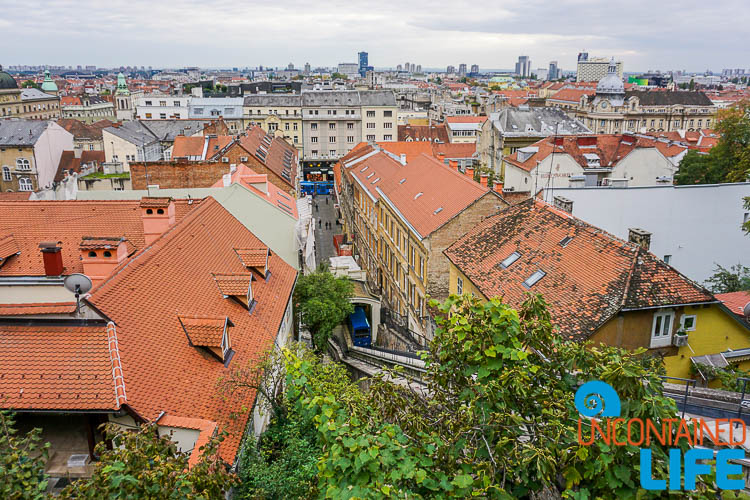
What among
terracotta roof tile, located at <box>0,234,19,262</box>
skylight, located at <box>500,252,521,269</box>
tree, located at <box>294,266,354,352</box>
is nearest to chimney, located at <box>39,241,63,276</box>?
terracotta roof tile, located at <box>0,234,19,262</box>

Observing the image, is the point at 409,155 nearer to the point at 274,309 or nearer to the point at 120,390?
the point at 274,309

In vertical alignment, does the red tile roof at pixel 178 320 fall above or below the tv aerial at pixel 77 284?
below

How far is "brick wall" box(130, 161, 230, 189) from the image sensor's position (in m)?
38.9

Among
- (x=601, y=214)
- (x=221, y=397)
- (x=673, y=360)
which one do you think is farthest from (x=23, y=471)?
(x=601, y=214)

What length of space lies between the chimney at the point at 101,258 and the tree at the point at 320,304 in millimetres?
10093

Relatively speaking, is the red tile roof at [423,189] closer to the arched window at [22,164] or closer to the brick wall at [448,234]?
the brick wall at [448,234]

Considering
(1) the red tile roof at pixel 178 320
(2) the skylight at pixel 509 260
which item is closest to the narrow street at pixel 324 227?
(2) the skylight at pixel 509 260

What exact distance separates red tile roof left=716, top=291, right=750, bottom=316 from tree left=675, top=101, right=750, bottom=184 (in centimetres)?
2413

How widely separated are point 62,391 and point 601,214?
2710cm

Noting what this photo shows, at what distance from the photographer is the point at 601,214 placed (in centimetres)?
3050

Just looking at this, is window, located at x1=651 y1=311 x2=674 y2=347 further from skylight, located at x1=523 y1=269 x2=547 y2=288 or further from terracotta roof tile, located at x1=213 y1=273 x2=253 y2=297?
terracotta roof tile, located at x1=213 y1=273 x2=253 y2=297

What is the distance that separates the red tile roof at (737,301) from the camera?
71.4 feet

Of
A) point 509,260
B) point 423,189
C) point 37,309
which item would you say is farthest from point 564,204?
point 37,309

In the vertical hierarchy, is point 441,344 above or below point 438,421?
above
